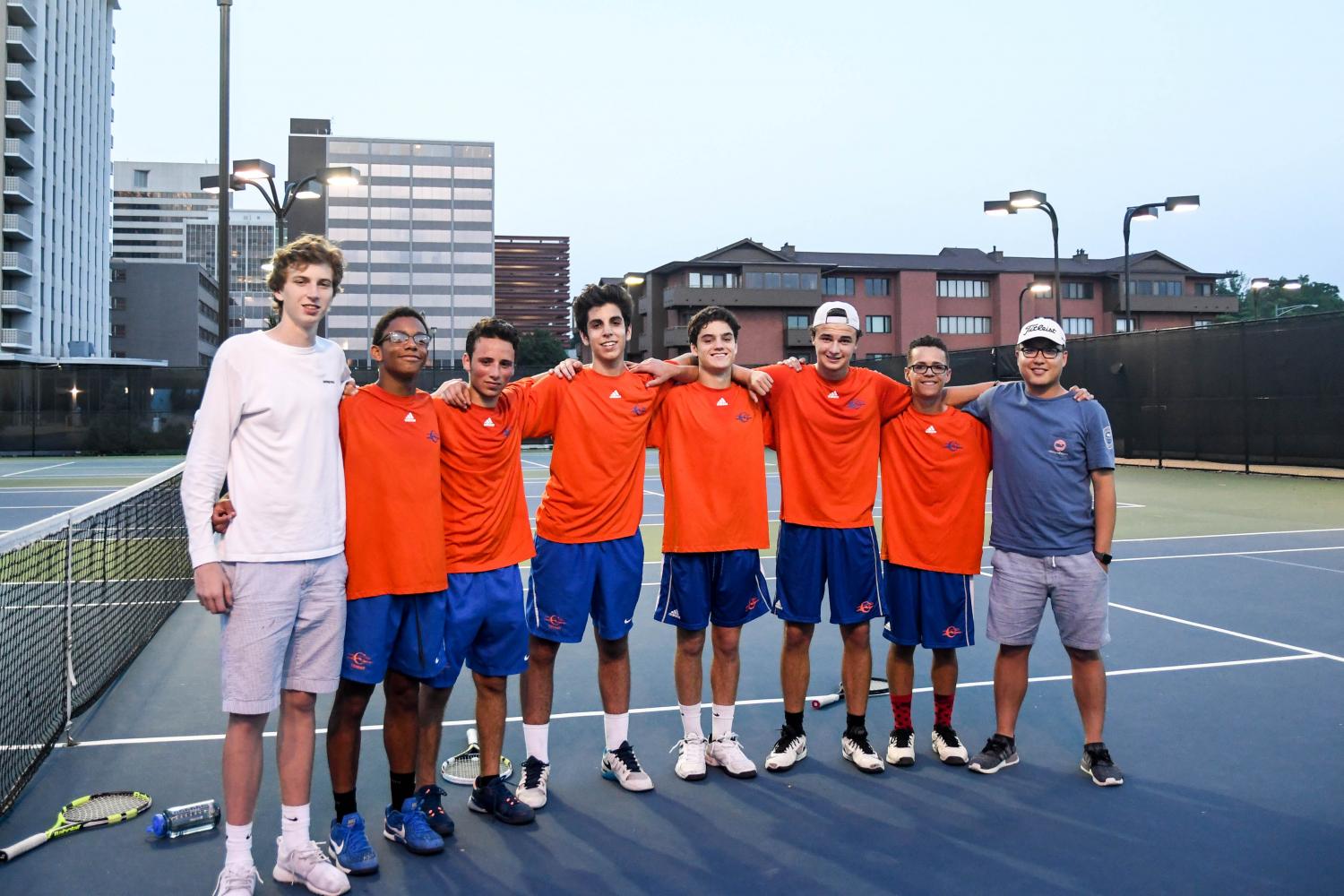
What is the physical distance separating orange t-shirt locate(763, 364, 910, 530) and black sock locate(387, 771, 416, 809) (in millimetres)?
1782

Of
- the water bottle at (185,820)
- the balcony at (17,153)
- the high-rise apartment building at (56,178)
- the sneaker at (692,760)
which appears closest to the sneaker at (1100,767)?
the sneaker at (692,760)

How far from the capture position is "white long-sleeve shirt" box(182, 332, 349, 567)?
9.82 feet

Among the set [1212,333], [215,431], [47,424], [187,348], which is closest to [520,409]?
[215,431]

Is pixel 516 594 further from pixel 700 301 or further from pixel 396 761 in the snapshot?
pixel 700 301

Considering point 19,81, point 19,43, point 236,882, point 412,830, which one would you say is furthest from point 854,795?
point 19,43

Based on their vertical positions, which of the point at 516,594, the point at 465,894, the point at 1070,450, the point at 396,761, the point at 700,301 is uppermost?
the point at 700,301

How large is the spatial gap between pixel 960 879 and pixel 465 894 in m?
1.50

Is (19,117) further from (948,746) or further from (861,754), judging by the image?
(948,746)

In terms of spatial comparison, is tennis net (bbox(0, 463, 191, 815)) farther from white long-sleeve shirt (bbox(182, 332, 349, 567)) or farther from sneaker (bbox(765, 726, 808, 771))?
sneaker (bbox(765, 726, 808, 771))

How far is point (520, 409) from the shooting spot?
3896 mm

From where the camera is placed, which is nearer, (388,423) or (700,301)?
(388,423)

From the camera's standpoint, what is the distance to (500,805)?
3646mm

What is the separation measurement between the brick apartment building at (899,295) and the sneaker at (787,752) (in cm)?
5252

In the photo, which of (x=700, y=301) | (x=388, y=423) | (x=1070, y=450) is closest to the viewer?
(x=388, y=423)
